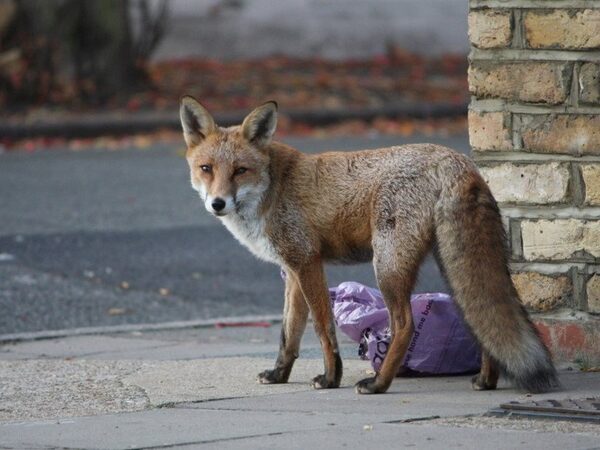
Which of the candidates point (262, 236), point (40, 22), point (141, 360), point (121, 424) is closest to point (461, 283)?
point (262, 236)

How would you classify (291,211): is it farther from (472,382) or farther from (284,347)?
(472,382)

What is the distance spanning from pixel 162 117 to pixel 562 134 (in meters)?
13.0

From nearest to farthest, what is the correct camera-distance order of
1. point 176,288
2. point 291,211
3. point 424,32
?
point 291,211 → point 176,288 → point 424,32

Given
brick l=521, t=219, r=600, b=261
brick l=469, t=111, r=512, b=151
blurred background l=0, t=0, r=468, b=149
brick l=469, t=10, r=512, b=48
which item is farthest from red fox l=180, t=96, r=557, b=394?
blurred background l=0, t=0, r=468, b=149

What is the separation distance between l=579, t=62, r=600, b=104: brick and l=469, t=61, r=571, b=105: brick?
0.22 ft

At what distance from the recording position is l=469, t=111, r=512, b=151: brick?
6.78 m

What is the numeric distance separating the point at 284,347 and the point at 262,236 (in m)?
0.59

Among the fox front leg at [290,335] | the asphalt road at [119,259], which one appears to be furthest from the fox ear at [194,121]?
the asphalt road at [119,259]

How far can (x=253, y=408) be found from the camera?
5.95 m

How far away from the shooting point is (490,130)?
6.81 metres

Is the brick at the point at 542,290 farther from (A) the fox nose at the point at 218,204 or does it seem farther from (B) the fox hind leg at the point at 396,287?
(A) the fox nose at the point at 218,204

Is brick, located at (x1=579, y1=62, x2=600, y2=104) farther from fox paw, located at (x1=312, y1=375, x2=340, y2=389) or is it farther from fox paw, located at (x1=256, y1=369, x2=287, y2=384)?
fox paw, located at (x1=256, y1=369, x2=287, y2=384)

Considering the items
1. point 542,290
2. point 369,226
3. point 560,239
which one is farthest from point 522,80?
point 369,226

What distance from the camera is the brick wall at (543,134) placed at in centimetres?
663
